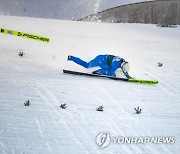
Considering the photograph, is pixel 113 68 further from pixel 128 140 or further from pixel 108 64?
pixel 128 140

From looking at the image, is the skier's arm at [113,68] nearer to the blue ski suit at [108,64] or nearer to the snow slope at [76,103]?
the blue ski suit at [108,64]

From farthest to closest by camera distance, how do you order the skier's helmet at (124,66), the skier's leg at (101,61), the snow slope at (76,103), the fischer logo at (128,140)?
1. the skier's leg at (101,61)
2. the skier's helmet at (124,66)
3. the fischer logo at (128,140)
4. the snow slope at (76,103)

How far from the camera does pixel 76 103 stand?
6609 mm

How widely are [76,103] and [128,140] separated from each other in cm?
179

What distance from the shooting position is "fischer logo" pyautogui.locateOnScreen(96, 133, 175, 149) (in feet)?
16.8

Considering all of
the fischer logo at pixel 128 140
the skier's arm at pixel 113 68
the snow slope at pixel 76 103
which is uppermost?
the skier's arm at pixel 113 68

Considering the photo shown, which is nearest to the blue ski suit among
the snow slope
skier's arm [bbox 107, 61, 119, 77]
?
skier's arm [bbox 107, 61, 119, 77]

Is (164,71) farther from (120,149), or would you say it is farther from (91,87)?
(120,149)

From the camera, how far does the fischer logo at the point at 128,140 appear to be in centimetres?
513

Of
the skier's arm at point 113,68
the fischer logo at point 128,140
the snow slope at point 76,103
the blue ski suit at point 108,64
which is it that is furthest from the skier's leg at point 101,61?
the fischer logo at point 128,140

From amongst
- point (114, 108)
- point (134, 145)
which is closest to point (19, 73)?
point (114, 108)

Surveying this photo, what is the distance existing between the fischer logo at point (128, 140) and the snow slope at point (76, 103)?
0.09 metres

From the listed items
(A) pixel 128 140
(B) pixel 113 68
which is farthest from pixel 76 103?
(B) pixel 113 68

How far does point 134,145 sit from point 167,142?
2.03ft
